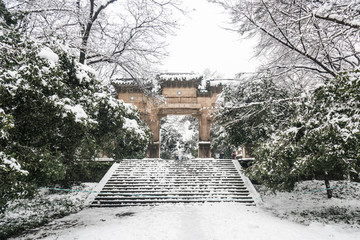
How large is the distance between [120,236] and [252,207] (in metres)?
5.16

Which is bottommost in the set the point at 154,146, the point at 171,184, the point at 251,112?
the point at 171,184

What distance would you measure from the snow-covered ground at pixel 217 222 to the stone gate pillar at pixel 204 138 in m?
9.03

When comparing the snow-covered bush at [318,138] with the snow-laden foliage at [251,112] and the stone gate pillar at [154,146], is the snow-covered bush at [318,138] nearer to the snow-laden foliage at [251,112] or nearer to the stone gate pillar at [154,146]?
the snow-laden foliage at [251,112]

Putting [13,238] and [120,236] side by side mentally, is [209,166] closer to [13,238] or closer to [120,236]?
[120,236]

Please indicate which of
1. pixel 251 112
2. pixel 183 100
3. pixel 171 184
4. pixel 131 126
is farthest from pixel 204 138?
pixel 131 126

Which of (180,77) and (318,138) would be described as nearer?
(318,138)

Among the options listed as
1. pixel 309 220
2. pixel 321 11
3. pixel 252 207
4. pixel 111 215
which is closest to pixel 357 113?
pixel 321 11

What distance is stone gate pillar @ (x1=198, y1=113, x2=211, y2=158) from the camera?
18.5 metres

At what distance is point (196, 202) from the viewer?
9.04 metres

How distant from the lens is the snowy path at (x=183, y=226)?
215 inches

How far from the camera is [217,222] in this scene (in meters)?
6.60

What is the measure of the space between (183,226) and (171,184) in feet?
14.1

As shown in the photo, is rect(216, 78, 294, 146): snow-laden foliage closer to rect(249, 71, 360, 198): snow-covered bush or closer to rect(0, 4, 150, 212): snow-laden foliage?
rect(249, 71, 360, 198): snow-covered bush

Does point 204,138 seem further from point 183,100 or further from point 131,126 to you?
point 131,126
